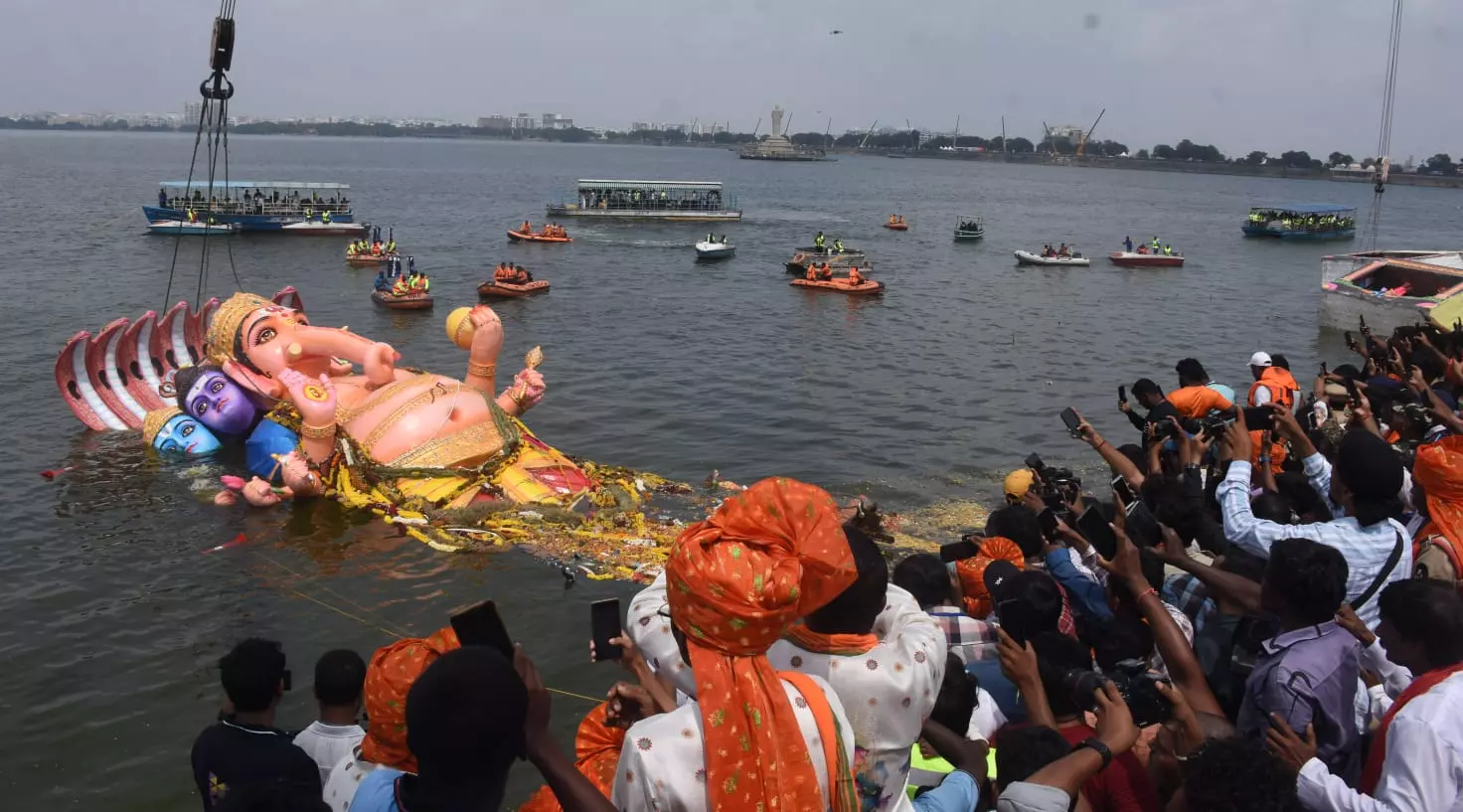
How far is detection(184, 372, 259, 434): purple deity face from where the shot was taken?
502 inches

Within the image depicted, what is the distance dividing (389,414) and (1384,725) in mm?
9883

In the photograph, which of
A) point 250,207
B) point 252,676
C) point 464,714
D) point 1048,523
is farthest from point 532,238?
point 464,714

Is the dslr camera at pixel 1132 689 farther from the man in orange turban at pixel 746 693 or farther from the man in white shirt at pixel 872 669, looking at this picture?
the man in orange turban at pixel 746 693

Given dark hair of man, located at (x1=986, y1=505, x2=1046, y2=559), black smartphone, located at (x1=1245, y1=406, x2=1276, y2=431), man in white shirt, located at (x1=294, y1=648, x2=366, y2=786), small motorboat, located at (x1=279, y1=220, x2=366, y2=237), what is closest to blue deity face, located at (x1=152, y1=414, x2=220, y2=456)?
man in white shirt, located at (x1=294, y1=648, x2=366, y2=786)

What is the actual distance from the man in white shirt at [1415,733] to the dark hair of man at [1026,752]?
741 millimetres

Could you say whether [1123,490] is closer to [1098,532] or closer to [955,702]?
[1098,532]

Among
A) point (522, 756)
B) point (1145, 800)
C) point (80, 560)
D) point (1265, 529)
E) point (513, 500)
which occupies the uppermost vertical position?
point (1265, 529)

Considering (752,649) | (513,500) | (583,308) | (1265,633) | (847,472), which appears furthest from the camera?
(583,308)

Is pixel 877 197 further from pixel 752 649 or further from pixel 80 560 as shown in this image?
pixel 752 649

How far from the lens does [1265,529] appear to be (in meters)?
4.96

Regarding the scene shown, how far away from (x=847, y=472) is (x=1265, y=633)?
11.3 m

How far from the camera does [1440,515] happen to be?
514 centimetres

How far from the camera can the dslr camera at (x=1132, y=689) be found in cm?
358

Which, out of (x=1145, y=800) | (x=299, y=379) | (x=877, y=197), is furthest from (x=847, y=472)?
(x=877, y=197)
